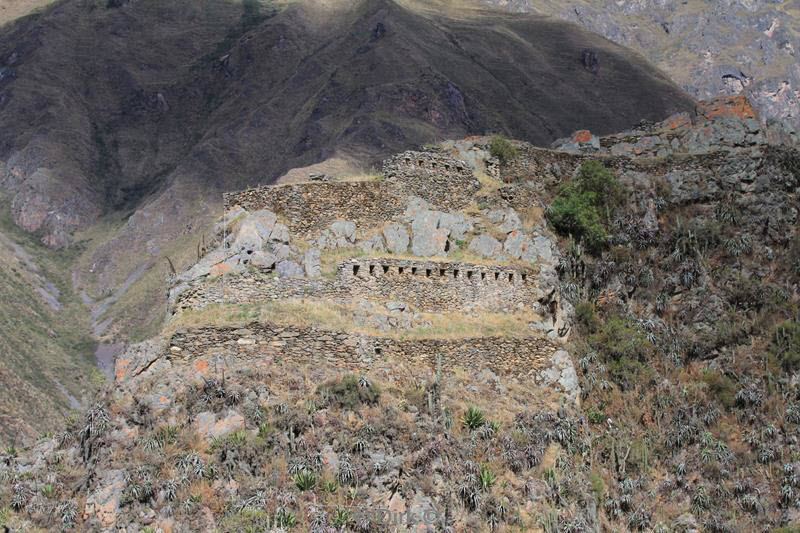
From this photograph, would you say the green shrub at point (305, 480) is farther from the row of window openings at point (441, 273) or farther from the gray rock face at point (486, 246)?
the gray rock face at point (486, 246)

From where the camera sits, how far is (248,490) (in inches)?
897

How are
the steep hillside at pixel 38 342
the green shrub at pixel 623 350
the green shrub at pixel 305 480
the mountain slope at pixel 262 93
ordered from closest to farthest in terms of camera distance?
the green shrub at pixel 305 480 → the green shrub at pixel 623 350 → the steep hillside at pixel 38 342 → the mountain slope at pixel 262 93

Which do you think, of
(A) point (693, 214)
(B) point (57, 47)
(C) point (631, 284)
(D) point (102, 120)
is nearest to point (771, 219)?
(A) point (693, 214)

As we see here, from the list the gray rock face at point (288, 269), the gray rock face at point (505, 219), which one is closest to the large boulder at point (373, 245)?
the gray rock face at point (288, 269)

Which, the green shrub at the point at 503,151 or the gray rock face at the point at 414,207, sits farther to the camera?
the green shrub at the point at 503,151

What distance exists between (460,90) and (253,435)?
11543cm

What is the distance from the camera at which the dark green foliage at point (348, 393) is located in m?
25.5

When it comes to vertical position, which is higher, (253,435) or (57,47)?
(253,435)

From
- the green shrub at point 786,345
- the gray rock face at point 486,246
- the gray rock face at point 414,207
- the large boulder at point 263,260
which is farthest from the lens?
the gray rock face at point 414,207

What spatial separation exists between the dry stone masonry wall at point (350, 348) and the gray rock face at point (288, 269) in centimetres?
369

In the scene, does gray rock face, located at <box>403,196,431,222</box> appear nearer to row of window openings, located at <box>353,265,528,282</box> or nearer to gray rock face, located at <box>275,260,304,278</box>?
row of window openings, located at <box>353,265,528,282</box>

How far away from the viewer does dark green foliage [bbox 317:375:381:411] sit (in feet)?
83.7

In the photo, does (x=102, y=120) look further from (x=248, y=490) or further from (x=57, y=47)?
(x=248, y=490)

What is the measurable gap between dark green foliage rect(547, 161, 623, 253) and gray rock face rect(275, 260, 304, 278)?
491 inches
